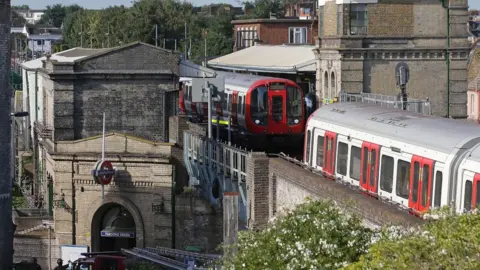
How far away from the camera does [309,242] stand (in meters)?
15.7

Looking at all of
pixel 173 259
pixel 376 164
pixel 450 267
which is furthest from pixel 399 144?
pixel 173 259

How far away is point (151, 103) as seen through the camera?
138 feet

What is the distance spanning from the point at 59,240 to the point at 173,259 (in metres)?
5.63

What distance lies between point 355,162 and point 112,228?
16133 millimetres

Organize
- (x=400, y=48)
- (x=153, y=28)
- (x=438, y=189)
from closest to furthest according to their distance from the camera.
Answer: (x=438, y=189)
(x=400, y=48)
(x=153, y=28)

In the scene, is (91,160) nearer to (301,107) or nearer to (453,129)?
(301,107)

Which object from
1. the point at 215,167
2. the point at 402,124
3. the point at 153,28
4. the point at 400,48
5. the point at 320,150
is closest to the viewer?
the point at 402,124

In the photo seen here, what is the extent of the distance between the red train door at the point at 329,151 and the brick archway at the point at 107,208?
39.9ft

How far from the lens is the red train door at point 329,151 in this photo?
2638cm

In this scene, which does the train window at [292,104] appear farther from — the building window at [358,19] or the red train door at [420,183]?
the red train door at [420,183]

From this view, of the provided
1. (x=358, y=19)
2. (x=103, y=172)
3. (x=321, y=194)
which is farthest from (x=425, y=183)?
(x=358, y=19)

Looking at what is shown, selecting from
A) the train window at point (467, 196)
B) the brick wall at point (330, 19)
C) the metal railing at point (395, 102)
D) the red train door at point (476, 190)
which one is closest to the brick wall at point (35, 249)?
Answer: the metal railing at point (395, 102)

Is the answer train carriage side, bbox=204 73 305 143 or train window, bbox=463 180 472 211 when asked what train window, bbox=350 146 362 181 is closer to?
train window, bbox=463 180 472 211

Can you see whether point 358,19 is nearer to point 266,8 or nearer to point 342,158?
point 342,158
